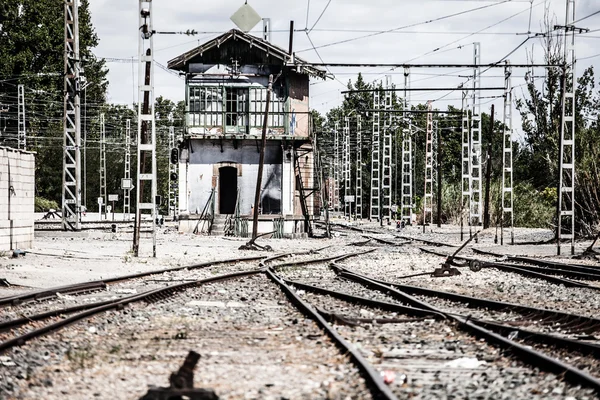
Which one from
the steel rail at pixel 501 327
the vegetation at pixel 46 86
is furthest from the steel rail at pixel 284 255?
the vegetation at pixel 46 86

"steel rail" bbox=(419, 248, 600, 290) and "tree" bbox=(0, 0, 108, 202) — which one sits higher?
→ "tree" bbox=(0, 0, 108, 202)

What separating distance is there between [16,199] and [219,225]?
19.8 m

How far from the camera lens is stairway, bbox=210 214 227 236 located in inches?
1699

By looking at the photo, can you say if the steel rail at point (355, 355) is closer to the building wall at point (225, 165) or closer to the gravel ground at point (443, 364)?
the gravel ground at point (443, 364)

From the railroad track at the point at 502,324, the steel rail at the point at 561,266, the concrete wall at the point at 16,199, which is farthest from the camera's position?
the concrete wall at the point at 16,199

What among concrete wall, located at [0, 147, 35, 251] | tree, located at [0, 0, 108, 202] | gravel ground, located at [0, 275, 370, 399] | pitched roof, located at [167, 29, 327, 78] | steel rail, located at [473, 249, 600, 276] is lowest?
steel rail, located at [473, 249, 600, 276]

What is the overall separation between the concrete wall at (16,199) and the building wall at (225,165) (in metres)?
18.4

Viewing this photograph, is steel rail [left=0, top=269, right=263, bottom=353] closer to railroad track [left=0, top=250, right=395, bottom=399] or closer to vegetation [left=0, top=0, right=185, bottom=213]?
railroad track [left=0, top=250, right=395, bottom=399]

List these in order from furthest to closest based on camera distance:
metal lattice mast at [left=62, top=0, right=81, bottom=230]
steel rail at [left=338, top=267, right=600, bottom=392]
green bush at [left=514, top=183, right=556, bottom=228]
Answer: green bush at [left=514, top=183, right=556, bottom=228]
metal lattice mast at [left=62, top=0, right=81, bottom=230]
steel rail at [left=338, top=267, right=600, bottom=392]

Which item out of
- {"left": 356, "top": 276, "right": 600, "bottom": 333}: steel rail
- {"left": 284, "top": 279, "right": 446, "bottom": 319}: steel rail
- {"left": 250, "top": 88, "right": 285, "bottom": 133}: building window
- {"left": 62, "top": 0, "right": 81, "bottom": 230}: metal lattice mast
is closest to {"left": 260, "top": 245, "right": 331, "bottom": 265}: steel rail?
{"left": 284, "top": 279, "right": 446, "bottom": 319}: steel rail

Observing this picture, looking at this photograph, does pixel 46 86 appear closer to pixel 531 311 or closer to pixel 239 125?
pixel 239 125

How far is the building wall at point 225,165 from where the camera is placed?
43.6 metres

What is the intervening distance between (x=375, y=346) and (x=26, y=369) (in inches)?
128

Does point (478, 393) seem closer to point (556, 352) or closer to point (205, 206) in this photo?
point (556, 352)
